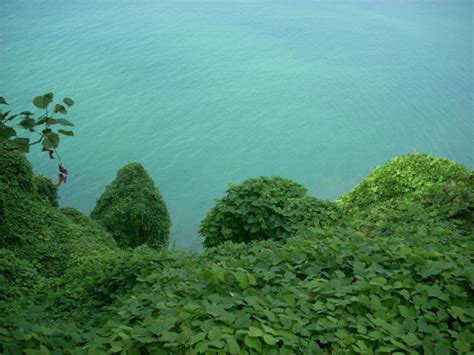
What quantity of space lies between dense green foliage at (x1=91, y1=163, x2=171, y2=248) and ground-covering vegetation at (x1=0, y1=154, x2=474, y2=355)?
8.39ft

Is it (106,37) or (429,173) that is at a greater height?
(106,37)

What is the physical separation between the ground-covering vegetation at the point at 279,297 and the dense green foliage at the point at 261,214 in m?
0.73

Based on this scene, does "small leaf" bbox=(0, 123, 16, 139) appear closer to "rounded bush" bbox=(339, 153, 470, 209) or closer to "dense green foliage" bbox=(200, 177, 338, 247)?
"dense green foliage" bbox=(200, 177, 338, 247)

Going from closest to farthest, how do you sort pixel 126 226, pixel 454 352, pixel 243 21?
1. pixel 454 352
2. pixel 126 226
3. pixel 243 21

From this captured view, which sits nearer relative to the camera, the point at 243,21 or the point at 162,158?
the point at 162,158

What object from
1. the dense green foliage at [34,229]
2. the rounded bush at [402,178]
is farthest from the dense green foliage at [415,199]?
the dense green foliage at [34,229]

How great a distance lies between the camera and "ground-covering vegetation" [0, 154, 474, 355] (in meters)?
2.58

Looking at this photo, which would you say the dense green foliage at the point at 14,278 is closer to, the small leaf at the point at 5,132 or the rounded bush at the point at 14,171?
the rounded bush at the point at 14,171

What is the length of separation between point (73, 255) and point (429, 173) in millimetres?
4278

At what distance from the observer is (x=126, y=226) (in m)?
7.99

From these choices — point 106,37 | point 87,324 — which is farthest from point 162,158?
point 87,324

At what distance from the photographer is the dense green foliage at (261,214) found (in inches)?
223

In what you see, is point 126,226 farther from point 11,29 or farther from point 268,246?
point 11,29

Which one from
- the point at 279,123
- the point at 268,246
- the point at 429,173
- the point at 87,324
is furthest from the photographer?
the point at 279,123
